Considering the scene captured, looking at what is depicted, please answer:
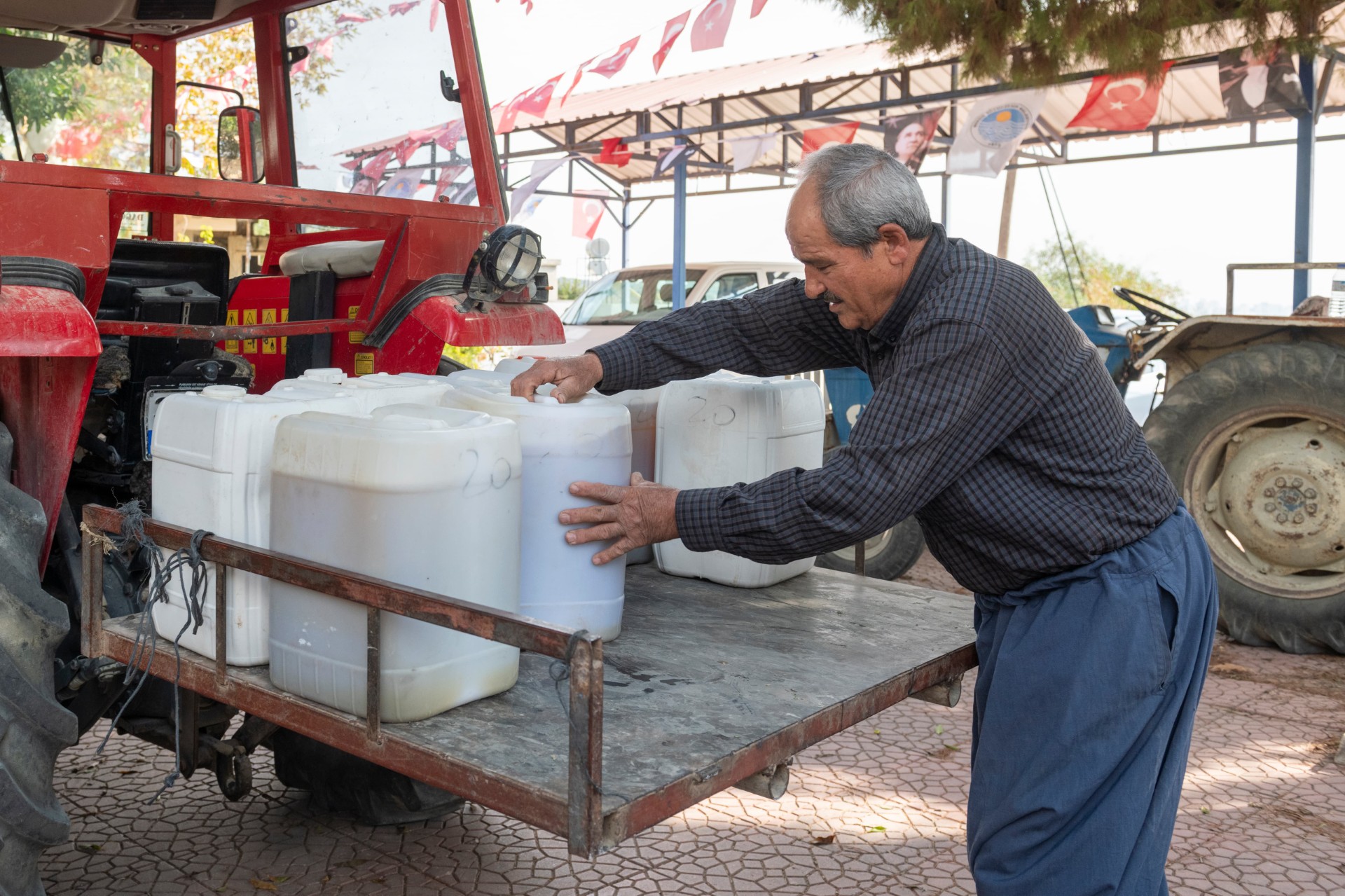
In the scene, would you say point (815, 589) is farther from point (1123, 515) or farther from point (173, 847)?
point (173, 847)

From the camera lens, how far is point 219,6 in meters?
3.44

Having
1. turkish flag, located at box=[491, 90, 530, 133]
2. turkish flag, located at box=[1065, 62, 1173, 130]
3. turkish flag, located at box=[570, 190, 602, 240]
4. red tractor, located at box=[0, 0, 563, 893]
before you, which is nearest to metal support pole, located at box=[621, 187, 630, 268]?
turkish flag, located at box=[570, 190, 602, 240]

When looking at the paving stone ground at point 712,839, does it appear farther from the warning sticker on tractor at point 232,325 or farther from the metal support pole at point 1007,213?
the metal support pole at point 1007,213

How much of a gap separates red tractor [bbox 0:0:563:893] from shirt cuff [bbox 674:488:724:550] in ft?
2.88

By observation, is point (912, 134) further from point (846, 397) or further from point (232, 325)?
point (232, 325)

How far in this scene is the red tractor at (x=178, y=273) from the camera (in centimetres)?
205

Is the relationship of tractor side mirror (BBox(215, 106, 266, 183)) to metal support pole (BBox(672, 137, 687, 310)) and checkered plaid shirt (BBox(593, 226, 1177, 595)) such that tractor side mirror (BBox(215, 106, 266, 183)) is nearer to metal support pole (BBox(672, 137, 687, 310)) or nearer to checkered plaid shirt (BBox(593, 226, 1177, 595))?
checkered plaid shirt (BBox(593, 226, 1177, 595))

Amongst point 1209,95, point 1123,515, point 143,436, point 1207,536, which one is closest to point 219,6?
point 143,436

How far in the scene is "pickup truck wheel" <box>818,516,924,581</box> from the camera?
557cm

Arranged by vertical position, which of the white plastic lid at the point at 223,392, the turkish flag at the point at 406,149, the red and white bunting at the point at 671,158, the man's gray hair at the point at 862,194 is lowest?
the white plastic lid at the point at 223,392

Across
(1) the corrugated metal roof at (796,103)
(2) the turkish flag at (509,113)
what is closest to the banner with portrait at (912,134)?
(1) the corrugated metal roof at (796,103)

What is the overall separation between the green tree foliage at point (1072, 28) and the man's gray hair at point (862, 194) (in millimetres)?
4970

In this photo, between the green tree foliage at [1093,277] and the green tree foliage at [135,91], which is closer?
the green tree foliage at [135,91]

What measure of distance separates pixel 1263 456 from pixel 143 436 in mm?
4541
